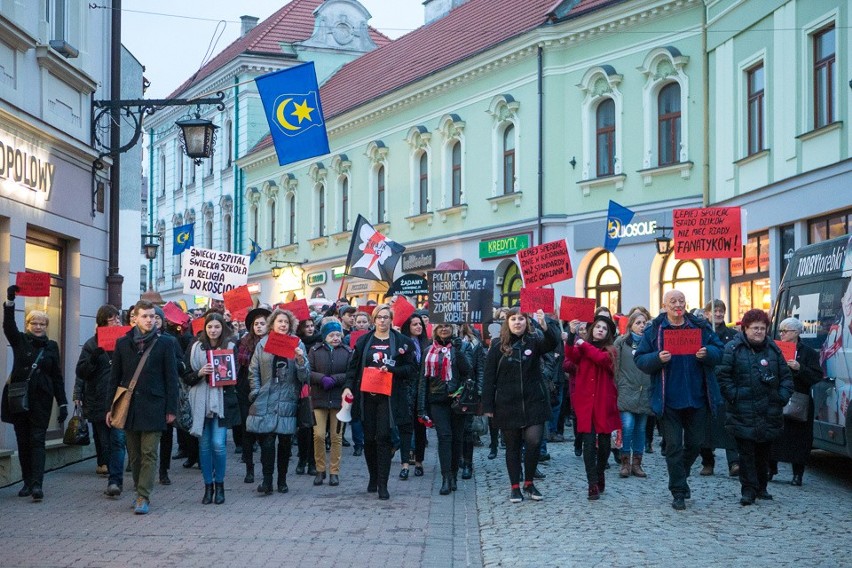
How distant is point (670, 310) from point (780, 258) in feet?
42.8

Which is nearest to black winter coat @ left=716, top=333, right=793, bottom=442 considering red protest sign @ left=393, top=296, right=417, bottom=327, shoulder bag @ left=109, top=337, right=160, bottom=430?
red protest sign @ left=393, top=296, right=417, bottom=327

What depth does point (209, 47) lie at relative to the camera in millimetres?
17281

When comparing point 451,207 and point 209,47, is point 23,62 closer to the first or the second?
point 209,47

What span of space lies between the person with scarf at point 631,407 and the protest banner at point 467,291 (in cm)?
242

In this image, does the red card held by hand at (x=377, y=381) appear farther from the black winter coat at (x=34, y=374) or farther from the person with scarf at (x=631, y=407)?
the person with scarf at (x=631, y=407)

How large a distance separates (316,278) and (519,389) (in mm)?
32979

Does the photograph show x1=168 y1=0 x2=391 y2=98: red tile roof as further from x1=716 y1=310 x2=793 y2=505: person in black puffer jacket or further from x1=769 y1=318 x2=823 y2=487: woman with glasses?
x1=716 y1=310 x2=793 y2=505: person in black puffer jacket

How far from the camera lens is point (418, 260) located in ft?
122

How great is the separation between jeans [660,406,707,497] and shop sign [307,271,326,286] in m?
32.8

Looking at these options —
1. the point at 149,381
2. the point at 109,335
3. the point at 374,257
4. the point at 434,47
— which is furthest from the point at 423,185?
the point at 149,381

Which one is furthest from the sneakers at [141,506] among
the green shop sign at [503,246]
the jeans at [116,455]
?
the green shop sign at [503,246]

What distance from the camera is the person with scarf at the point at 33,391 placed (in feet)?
39.4

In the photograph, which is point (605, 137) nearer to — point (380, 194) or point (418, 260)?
point (418, 260)

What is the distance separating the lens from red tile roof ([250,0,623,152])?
32844 millimetres
